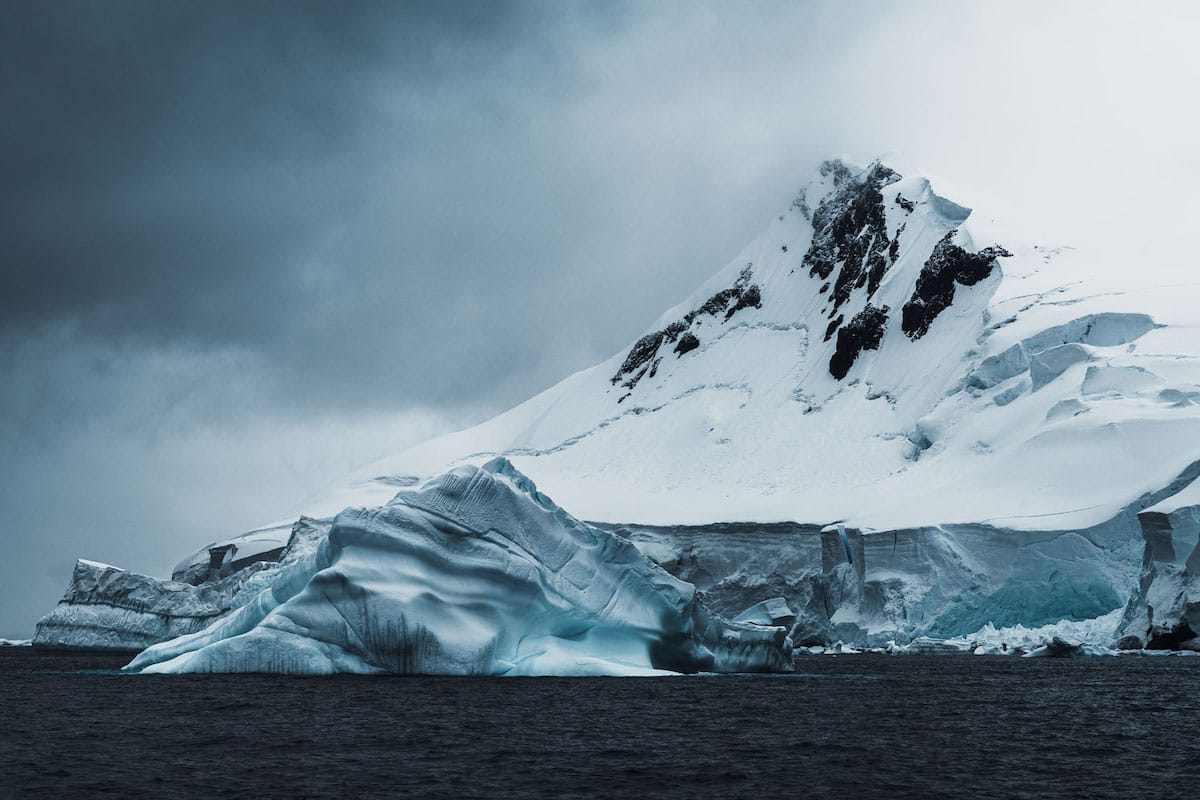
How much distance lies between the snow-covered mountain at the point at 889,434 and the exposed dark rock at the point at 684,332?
20 centimetres

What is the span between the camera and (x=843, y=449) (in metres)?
80.2

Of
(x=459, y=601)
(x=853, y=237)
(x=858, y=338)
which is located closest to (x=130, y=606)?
(x=459, y=601)

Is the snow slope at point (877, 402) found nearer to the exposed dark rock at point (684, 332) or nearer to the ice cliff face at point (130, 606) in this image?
the exposed dark rock at point (684, 332)

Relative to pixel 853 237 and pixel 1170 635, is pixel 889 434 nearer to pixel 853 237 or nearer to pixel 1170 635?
pixel 853 237

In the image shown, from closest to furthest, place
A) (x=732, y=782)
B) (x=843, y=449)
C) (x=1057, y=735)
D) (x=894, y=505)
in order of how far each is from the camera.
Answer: (x=732, y=782), (x=1057, y=735), (x=894, y=505), (x=843, y=449)

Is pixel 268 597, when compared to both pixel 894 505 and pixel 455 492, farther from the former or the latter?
pixel 894 505

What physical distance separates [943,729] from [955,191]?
86.2m

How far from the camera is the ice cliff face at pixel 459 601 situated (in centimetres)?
2353

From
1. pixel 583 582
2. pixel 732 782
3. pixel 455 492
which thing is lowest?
pixel 732 782

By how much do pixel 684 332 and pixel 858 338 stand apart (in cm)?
1988

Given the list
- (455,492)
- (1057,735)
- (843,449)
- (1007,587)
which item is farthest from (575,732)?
(843,449)

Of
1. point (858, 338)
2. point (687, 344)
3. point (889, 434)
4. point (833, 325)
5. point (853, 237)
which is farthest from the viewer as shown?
point (687, 344)

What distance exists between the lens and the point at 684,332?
111 metres

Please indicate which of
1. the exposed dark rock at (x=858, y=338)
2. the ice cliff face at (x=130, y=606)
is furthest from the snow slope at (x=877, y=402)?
the ice cliff face at (x=130, y=606)
